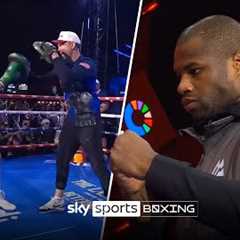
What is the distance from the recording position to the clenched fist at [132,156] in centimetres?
81

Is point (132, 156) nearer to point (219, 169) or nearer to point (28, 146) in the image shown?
point (219, 169)

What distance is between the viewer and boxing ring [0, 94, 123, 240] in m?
1.37

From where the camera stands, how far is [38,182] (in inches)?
54.4

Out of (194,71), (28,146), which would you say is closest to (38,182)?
(28,146)

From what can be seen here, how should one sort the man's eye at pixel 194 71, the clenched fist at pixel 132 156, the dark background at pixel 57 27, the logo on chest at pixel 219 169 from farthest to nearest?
the dark background at pixel 57 27 < the man's eye at pixel 194 71 < the logo on chest at pixel 219 169 < the clenched fist at pixel 132 156

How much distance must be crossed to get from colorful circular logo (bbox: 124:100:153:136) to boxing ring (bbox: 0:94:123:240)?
0.05 m

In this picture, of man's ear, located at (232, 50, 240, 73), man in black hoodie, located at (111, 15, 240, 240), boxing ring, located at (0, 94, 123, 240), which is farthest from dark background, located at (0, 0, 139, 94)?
man's ear, located at (232, 50, 240, 73)

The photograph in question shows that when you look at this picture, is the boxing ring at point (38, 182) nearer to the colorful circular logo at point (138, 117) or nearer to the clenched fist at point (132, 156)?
the colorful circular logo at point (138, 117)

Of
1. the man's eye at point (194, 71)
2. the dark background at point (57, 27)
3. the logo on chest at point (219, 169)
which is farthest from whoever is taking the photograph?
the dark background at point (57, 27)

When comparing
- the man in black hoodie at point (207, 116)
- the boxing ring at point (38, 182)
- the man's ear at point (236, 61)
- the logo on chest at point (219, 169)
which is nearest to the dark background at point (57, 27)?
the boxing ring at point (38, 182)

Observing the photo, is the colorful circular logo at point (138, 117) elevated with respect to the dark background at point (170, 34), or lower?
lower

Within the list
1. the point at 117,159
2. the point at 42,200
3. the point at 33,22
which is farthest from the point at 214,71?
the point at 42,200

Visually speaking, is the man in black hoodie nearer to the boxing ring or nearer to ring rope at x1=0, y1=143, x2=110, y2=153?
the boxing ring

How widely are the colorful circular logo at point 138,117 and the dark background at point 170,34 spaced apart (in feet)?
0.27
